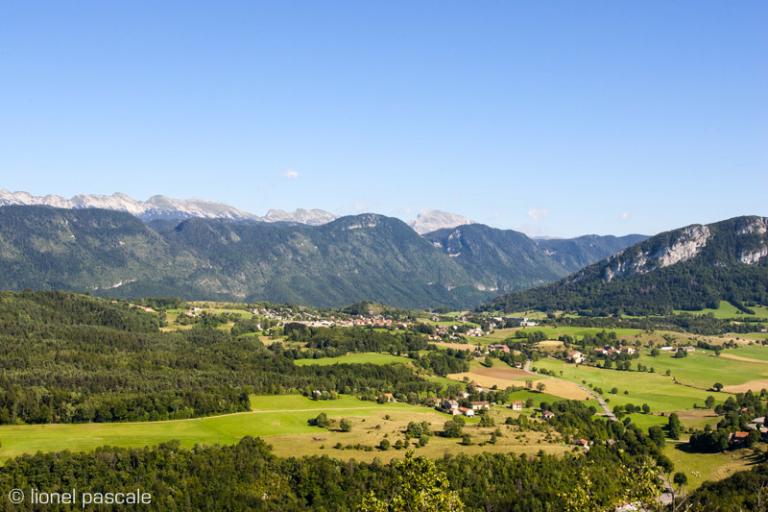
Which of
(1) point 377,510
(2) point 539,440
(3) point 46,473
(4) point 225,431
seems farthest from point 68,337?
(1) point 377,510

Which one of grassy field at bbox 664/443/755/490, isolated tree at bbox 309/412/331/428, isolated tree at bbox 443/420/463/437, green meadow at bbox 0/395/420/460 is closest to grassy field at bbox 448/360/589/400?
green meadow at bbox 0/395/420/460

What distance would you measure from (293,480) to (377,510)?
70.9m

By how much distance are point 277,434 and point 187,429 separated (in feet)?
54.5

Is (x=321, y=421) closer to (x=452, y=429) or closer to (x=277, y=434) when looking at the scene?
(x=277, y=434)

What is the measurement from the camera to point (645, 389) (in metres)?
175

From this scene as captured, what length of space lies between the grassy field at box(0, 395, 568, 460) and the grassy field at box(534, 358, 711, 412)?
39.5 m

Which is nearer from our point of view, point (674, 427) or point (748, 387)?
point (674, 427)

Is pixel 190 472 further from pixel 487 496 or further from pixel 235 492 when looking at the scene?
pixel 487 496

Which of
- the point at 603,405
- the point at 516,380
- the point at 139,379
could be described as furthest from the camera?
the point at 516,380

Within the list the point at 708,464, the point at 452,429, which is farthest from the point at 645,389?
the point at 452,429

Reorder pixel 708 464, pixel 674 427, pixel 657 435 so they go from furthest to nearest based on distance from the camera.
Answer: pixel 674 427, pixel 657 435, pixel 708 464

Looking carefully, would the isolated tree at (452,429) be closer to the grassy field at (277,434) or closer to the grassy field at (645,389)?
the grassy field at (277,434)

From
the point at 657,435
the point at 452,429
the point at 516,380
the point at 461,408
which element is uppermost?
the point at 516,380

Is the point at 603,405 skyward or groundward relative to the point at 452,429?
groundward
